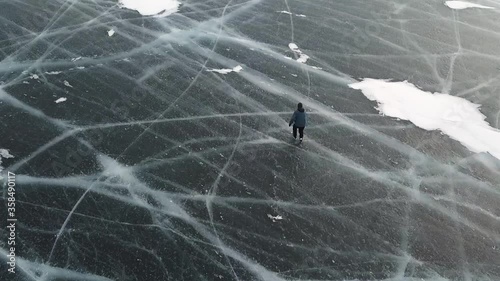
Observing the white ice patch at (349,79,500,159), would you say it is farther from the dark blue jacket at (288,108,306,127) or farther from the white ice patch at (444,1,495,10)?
the white ice patch at (444,1,495,10)

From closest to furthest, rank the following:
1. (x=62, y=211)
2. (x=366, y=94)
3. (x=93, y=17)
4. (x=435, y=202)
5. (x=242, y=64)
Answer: (x=62, y=211), (x=435, y=202), (x=366, y=94), (x=242, y=64), (x=93, y=17)

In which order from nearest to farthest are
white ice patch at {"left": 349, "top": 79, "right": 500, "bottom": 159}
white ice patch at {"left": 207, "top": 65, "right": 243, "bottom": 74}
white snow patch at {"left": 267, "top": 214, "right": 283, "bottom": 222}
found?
white snow patch at {"left": 267, "top": 214, "right": 283, "bottom": 222}
white ice patch at {"left": 349, "top": 79, "right": 500, "bottom": 159}
white ice patch at {"left": 207, "top": 65, "right": 243, "bottom": 74}

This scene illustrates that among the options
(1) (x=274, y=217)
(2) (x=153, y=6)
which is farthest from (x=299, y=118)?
(2) (x=153, y=6)

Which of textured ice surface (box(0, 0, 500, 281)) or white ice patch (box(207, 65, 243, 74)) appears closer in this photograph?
textured ice surface (box(0, 0, 500, 281))

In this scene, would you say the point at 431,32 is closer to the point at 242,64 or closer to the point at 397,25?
the point at 397,25

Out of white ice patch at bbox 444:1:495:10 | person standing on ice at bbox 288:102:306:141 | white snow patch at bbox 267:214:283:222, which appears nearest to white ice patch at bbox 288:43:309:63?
person standing on ice at bbox 288:102:306:141

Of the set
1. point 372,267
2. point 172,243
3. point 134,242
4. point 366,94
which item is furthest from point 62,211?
point 366,94
